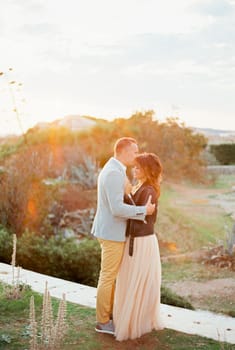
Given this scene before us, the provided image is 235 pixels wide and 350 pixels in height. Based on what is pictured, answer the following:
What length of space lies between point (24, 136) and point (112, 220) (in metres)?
7.56

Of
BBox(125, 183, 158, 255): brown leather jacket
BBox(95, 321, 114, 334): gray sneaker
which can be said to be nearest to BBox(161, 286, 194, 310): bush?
BBox(95, 321, 114, 334): gray sneaker

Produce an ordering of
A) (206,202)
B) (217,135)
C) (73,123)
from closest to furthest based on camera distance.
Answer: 1. (73,123)
2. (206,202)
3. (217,135)

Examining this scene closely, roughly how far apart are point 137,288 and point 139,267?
144mm

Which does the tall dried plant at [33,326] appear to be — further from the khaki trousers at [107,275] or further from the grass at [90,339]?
the khaki trousers at [107,275]

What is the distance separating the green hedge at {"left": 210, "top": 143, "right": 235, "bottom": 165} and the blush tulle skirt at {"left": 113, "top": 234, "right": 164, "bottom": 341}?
1325 cm

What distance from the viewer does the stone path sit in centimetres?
470

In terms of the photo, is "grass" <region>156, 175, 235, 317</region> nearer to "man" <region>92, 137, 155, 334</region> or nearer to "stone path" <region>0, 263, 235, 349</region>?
"stone path" <region>0, 263, 235, 349</region>

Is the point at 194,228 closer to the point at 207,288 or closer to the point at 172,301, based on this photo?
the point at 207,288

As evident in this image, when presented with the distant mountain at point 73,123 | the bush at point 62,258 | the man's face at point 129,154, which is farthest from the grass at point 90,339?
the distant mountain at point 73,123

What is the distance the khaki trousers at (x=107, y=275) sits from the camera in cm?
443

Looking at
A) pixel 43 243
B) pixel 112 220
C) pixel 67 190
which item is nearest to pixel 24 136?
pixel 67 190

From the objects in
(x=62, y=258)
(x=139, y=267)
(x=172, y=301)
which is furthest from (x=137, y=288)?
(x=62, y=258)

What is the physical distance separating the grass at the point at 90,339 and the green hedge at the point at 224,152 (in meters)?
12.9

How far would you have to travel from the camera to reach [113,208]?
4297 millimetres
